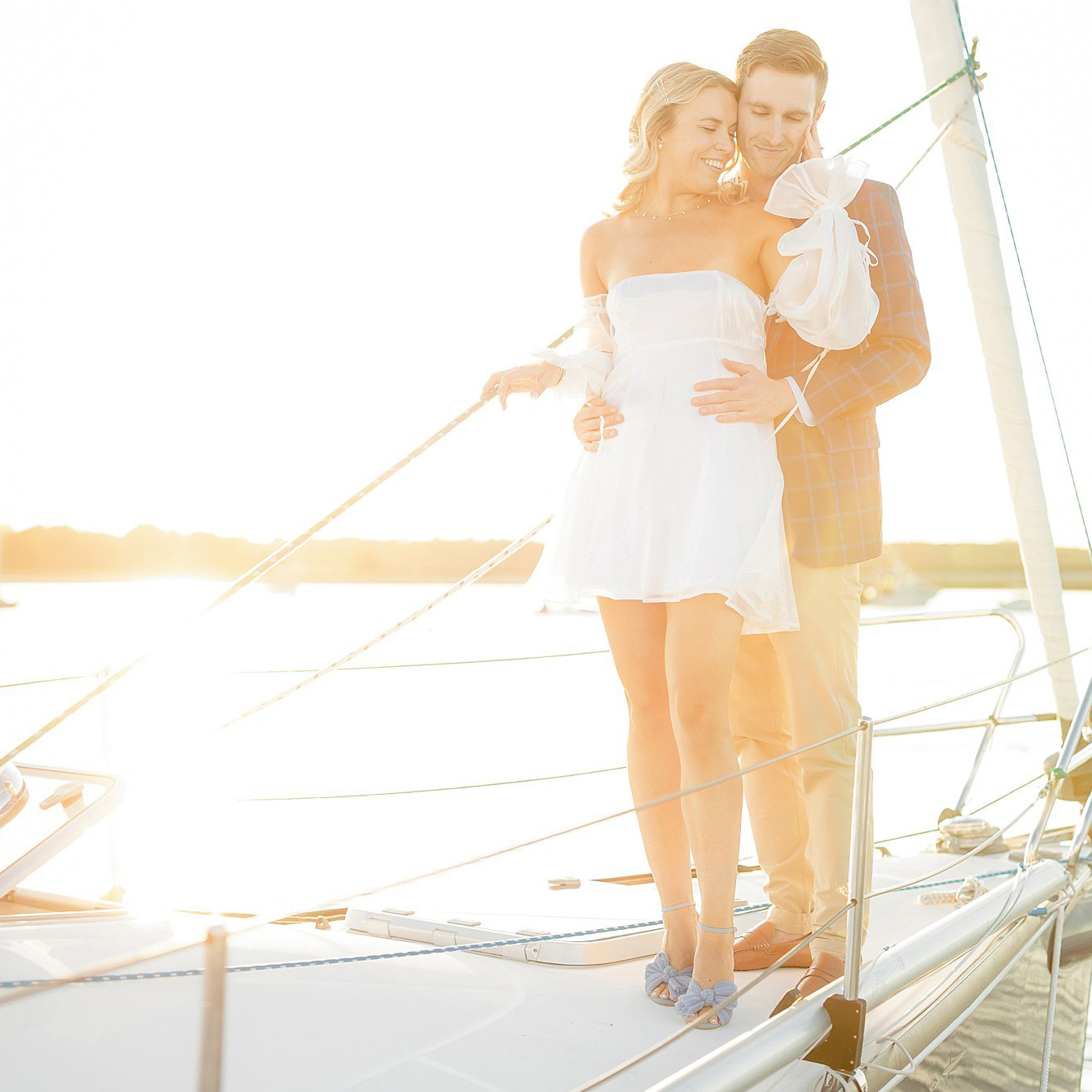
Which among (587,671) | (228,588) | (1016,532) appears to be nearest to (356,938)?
(228,588)

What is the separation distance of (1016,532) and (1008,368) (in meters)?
0.40

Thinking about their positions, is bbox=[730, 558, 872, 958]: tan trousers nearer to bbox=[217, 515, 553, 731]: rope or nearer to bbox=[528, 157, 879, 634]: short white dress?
bbox=[528, 157, 879, 634]: short white dress

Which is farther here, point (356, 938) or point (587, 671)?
point (587, 671)

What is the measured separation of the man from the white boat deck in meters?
0.26

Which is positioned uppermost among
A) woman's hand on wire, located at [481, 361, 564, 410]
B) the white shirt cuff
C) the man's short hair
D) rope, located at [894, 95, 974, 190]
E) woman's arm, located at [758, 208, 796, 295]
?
rope, located at [894, 95, 974, 190]

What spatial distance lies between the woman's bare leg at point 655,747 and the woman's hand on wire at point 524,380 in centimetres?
36

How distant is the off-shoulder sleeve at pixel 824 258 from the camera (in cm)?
176

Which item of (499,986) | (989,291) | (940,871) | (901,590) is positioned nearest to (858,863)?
(940,871)

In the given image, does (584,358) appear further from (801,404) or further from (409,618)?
(409,618)

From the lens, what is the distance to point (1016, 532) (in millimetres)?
2951

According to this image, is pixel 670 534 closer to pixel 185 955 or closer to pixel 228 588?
pixel 228 588

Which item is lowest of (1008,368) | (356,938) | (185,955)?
(356,938)

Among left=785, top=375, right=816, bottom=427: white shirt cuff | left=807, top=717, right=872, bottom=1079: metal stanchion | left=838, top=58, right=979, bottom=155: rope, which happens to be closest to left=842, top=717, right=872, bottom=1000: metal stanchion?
left=807, top=717, right=872, bottom=1079: metal stanchion

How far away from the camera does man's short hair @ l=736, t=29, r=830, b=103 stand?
6.08 feet
